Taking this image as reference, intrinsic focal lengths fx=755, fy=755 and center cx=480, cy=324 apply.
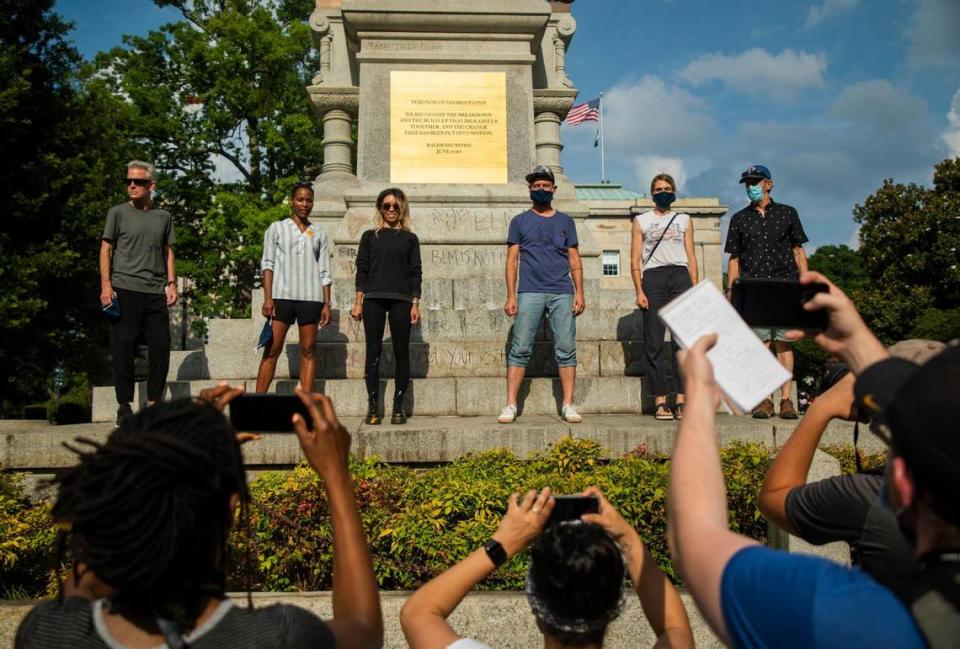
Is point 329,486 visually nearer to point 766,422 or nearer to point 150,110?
point 766,422

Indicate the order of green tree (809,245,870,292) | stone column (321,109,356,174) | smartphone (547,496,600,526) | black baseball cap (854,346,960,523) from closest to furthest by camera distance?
black baseball cap (854,346,960,523), smartphone (547,496,600,526), stone column (321,109,356,174), green tree (809,245,870,292)

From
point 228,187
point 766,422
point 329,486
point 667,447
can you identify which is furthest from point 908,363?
point 228,187

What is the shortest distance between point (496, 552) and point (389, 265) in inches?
189

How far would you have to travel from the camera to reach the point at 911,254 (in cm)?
3206

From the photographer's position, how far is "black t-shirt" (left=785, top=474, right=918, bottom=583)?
2086mm

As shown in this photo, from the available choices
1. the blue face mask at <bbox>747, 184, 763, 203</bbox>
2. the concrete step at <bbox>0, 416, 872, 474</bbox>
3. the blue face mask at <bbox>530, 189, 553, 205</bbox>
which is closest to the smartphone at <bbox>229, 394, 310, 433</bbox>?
the concrete step at <bbox>0, 416, 872, 474</bbox>

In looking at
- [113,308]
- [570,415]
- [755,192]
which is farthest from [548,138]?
[113,308]

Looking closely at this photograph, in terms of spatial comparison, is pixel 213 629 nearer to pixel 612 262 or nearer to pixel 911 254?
pixel 911 254

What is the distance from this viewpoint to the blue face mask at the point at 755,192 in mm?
7207

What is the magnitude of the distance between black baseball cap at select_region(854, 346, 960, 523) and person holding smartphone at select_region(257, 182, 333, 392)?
5.81m

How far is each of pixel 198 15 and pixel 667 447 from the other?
99.2 ft

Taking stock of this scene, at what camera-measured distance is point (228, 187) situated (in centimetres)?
2788

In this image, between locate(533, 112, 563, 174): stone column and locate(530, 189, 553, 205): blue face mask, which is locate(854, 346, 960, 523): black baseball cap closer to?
locate(530, 189, 553, 205): blue face mask

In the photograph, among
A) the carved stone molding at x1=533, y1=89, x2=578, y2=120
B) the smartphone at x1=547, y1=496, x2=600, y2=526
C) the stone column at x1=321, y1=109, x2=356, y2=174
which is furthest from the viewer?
the stone column at x1=321, y1=109, x2=356, y2=174
